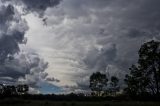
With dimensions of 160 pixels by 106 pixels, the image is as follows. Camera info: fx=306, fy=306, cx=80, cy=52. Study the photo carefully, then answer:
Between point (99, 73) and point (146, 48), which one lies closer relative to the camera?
point (146, 48)

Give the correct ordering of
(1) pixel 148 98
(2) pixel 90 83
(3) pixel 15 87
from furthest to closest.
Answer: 1. (3) pixel 15 87
2. (2) pixel 90 83
3. (1) pixel 148 98

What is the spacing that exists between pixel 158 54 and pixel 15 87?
9151 cm

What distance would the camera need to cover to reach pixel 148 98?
80.4 metres

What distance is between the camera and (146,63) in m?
89.6

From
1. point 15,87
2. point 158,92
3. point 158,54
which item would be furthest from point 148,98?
point 15,87

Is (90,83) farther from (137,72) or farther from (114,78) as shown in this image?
(137,72)

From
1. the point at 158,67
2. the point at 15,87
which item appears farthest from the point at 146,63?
the point at 15,87

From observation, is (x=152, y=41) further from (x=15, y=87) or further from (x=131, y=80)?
(x=15, y=87)

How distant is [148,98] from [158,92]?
910cm

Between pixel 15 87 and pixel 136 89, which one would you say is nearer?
pixel 136 89

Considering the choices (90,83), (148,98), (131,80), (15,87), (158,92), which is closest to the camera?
(148,98)

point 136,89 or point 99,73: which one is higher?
point 99,73

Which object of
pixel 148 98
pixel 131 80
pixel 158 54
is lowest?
pixel 148 98

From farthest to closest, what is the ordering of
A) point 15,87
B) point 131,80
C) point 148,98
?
point 15,87, point 131,80, point 148,98
